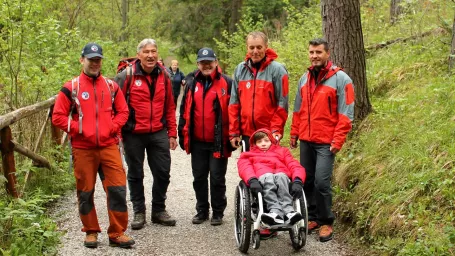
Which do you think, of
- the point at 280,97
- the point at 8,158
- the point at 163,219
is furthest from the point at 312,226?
the point at 8,158

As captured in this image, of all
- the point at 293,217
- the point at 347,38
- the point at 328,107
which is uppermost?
the point at 347,38

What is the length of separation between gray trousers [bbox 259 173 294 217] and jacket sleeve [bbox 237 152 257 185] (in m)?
0.12

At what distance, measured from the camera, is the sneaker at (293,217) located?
4961mm

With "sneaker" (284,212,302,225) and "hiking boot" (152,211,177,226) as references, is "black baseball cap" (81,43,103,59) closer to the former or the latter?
"hiking boot" (152,211,177,226)

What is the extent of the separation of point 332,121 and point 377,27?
7.84m

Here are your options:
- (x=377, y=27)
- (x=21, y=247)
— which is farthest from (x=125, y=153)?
(x=377, y=27)

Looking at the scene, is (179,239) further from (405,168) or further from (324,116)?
(405,168)

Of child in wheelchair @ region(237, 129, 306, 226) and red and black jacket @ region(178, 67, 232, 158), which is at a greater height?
red and black jacket @ region(178, 67, 232, 158)

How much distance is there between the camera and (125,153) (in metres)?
6.46

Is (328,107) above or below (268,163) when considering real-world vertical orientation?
above

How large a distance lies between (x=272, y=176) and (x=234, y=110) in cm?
117

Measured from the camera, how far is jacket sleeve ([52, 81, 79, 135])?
5.35 meters

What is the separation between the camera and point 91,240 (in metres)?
5.77

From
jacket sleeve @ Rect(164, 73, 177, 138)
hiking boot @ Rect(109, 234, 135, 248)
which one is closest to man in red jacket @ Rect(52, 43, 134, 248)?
hiking boot @ Rect(109, 234, 135, 248)
